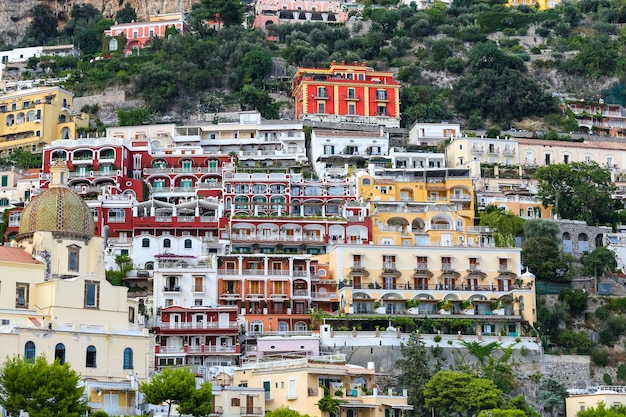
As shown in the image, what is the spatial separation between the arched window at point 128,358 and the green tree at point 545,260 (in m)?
33.7

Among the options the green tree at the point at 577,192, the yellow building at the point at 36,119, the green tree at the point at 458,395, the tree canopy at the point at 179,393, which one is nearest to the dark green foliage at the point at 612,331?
the green tree at the point at 577,192

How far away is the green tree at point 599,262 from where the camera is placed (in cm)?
9388

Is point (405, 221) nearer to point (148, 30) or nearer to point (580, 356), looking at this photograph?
point (580, 356)

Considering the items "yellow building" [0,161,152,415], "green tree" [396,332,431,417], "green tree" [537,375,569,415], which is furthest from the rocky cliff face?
"green tree" [537,375,569,415]

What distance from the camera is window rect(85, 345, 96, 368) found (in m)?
70.2

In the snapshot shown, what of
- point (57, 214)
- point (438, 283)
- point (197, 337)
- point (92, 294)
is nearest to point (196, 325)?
point (197, 337)

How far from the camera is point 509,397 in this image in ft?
258

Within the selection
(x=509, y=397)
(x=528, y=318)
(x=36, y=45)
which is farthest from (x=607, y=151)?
(x=36, y=45)

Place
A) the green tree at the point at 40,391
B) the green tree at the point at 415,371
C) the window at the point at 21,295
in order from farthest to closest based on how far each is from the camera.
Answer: the green tree at the point at 415,371, the window at the point at 21,295, the green tree at the point at 40,391

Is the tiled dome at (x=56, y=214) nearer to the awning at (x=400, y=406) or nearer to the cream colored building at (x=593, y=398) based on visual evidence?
the awning at (x=400, y=406)

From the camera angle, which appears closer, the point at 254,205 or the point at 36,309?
the point at 36,309

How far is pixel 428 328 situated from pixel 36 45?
291 feet

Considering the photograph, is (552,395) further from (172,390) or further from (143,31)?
(143,31)

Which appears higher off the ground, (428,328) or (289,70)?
(289,70)
